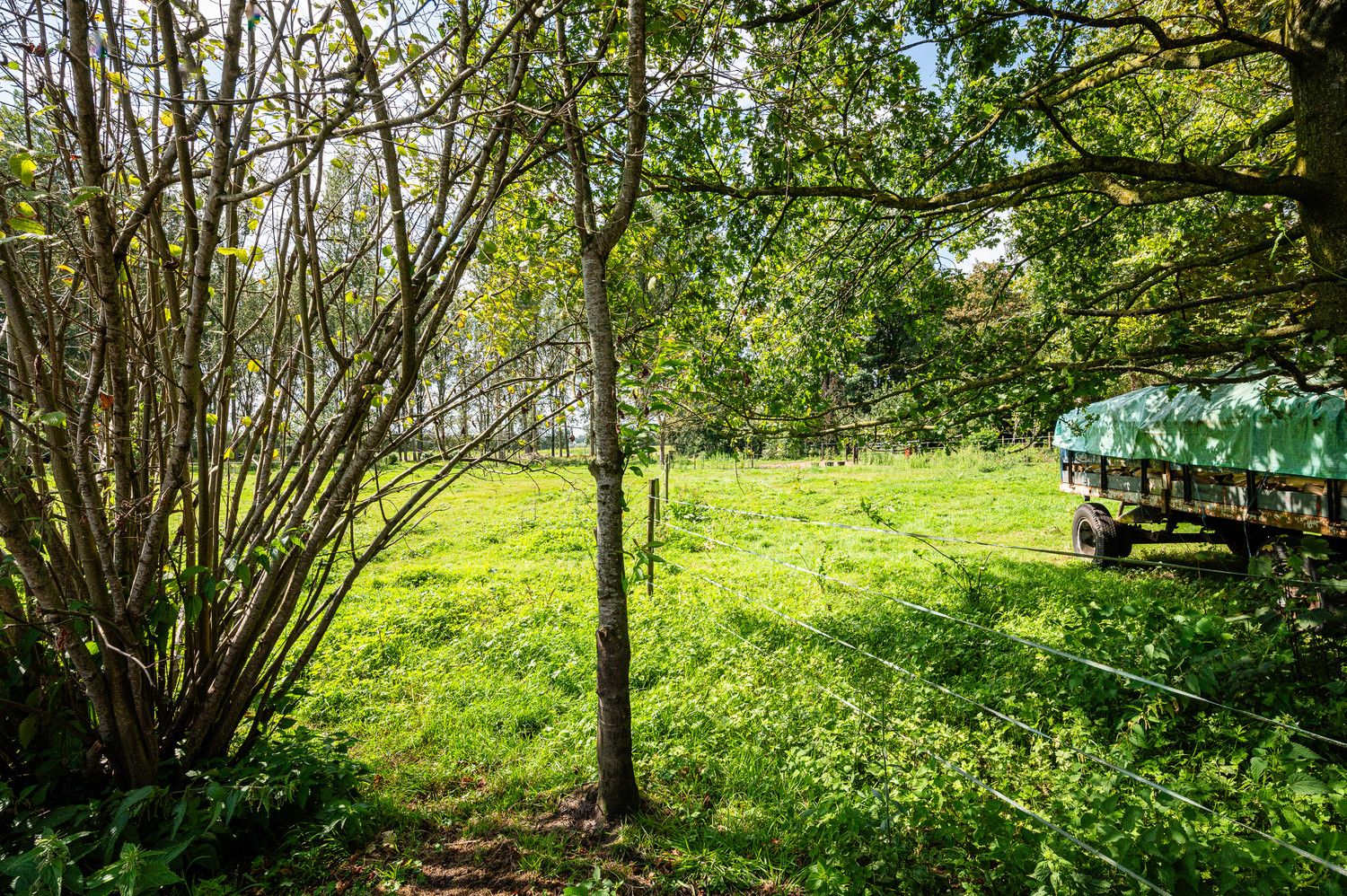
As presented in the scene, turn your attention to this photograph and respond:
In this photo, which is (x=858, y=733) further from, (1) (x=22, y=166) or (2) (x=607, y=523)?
(1) (x=22, y=166)

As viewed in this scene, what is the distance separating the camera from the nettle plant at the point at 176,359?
1921 mm

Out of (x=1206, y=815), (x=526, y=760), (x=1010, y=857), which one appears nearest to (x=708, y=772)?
(x=526, y=760)

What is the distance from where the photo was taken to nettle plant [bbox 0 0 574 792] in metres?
1.92

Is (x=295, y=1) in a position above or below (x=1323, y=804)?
above

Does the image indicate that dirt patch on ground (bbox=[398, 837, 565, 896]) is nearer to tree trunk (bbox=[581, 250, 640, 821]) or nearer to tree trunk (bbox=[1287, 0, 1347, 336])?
tree trunk (bbox=[581, 250, 640, 821])

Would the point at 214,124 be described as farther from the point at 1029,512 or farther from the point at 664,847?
the point at 1029,512

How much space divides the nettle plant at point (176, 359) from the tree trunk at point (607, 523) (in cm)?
51

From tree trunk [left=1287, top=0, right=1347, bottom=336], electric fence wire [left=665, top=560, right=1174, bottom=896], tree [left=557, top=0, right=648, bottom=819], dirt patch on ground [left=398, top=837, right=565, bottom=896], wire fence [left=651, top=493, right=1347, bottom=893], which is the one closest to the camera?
electric fence wire [left=665, top=560, right=1174, bottom=896]

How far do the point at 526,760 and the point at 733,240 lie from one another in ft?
12.3

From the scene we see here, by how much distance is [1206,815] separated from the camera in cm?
262

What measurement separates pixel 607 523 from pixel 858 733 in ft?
7.29

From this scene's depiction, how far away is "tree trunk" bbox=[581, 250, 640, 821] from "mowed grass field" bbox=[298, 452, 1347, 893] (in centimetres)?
57

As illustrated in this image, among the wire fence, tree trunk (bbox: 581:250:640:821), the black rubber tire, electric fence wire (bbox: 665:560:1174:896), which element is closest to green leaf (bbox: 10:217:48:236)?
tree trunk (bbox: 581:250:640:821)

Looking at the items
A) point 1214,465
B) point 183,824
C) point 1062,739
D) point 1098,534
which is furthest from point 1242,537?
point 183,824
